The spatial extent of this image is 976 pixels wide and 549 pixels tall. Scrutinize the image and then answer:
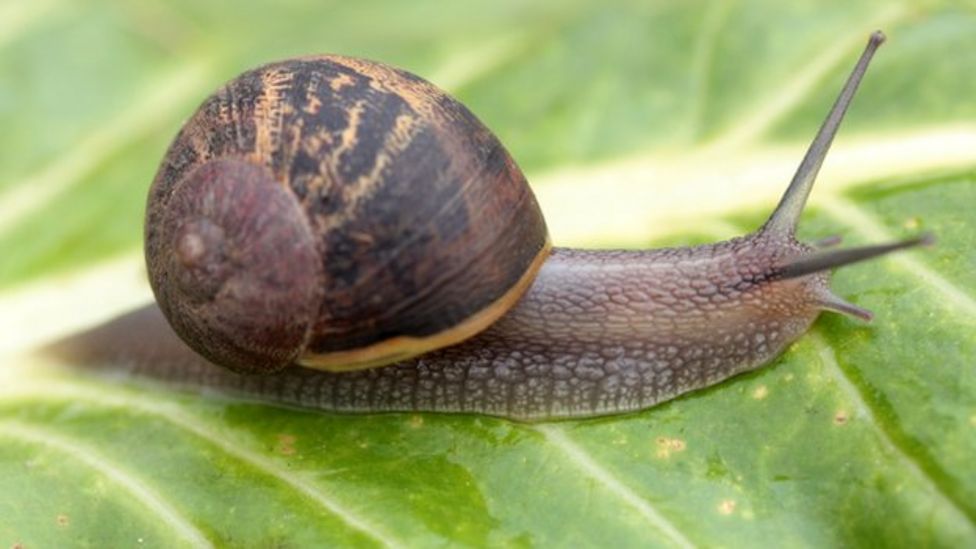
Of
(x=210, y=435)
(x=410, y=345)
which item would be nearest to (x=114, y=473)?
(x=210, y=435)

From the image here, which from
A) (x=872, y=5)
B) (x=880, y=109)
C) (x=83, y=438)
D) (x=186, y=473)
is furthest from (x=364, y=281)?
(x=872, y=5)

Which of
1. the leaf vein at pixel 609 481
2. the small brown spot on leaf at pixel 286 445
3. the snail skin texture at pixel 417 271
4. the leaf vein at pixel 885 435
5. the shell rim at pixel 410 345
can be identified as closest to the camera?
the leaf vein at pixel 885 435

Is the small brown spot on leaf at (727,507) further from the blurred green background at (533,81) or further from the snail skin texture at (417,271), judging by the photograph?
the blurred green background at (533,81)

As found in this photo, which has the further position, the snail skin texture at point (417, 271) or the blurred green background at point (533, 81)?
the blurred green background at point (533, 81)

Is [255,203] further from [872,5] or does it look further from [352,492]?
[872,5]

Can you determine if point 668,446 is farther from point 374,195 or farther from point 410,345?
point 374,195

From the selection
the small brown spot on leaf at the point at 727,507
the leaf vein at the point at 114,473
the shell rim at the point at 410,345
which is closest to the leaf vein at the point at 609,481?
the small brown spot on leaf at the point at 727,507

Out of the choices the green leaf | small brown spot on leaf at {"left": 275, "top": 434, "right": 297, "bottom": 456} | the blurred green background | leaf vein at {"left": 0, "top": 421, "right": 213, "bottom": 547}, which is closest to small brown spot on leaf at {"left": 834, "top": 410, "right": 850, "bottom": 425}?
the green leaf
